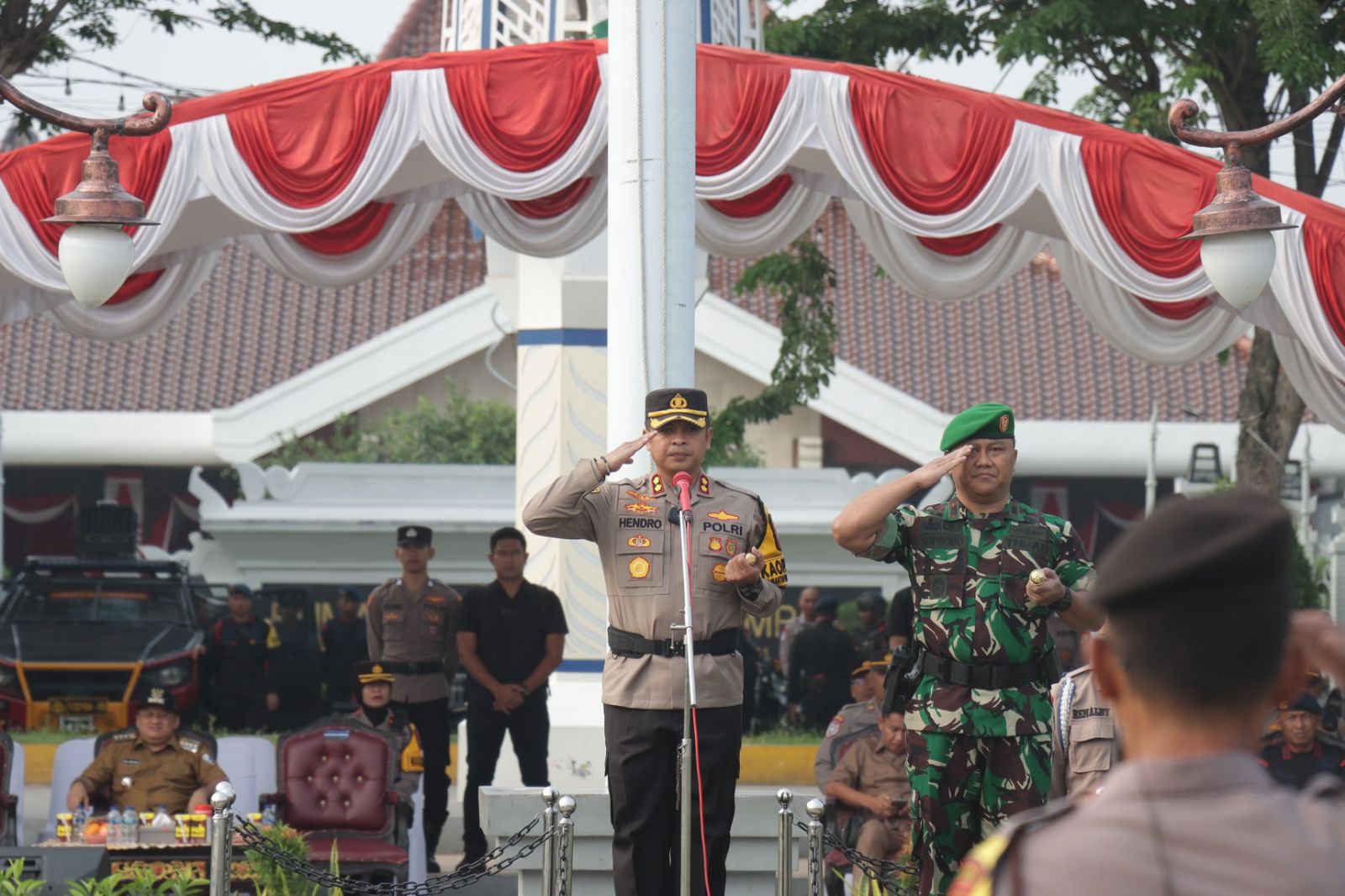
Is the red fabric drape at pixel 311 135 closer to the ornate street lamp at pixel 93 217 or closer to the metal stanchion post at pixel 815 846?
the ornate street lamp at pixel 93 217

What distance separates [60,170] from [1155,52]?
839 cm

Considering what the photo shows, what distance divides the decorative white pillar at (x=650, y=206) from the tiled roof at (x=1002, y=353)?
23.2 meters

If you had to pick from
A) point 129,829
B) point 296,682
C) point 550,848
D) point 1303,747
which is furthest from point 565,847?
point 296,682

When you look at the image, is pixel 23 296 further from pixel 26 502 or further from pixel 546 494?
pixel 26 502

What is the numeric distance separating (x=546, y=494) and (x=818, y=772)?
13.6ft

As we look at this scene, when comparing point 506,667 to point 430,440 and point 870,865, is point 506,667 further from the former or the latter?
point 430,440

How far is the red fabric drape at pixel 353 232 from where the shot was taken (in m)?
10.2

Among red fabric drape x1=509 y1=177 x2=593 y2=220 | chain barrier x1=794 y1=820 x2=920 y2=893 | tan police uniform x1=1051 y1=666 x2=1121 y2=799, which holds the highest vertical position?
red fabric drape x1=509 y1=177 x2=593 y2=220

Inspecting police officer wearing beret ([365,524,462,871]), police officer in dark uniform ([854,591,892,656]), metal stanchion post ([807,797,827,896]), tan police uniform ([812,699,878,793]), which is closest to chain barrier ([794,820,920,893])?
metal stanchion post ([807,797,827,896])

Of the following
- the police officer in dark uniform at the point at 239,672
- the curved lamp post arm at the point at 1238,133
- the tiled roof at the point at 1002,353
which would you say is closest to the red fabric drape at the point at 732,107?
the curved lamp post arm at the point at 1238,133

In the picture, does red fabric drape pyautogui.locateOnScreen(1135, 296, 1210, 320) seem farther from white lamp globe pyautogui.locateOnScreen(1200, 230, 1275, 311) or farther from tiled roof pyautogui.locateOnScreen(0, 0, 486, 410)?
tiled roof pyautogui.locateOnScreen(0, 0, 486, 410)

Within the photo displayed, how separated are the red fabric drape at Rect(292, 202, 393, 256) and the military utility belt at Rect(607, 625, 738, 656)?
431 cm

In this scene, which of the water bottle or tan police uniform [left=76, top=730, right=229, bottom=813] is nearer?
the water bottle

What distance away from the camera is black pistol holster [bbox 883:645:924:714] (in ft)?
19.3
